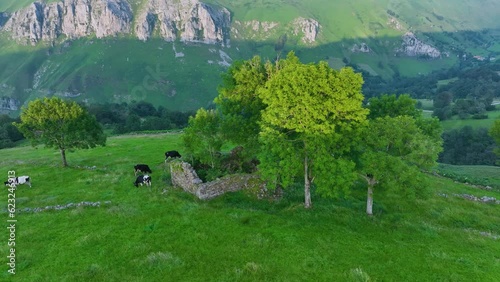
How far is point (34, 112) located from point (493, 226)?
59414 mm

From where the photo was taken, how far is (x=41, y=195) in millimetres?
33219

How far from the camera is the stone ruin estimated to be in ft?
102

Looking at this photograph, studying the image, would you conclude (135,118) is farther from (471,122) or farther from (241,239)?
(471,122)

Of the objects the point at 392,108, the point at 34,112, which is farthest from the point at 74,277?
the point at 392,108

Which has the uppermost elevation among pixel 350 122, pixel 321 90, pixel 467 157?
pixel 321 90

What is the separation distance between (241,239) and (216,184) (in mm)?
10723

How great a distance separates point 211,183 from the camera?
31.2m

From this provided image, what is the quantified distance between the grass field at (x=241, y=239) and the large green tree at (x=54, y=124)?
12540 mm

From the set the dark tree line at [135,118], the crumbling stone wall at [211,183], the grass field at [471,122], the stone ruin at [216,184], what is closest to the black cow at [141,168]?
the crumbling stone wall at [211,183]

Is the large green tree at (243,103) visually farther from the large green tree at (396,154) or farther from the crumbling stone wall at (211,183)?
the large green tree at (396,154)

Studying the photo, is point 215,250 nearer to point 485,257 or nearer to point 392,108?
point 485,257

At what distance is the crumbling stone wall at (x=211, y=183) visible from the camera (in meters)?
30.9

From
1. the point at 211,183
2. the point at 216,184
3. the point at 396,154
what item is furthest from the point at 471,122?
the point at 211,183

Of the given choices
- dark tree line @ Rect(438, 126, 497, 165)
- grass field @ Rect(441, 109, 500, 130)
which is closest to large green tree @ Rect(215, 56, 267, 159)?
dark tree line @ Rect(438, 126, 497, 165)
